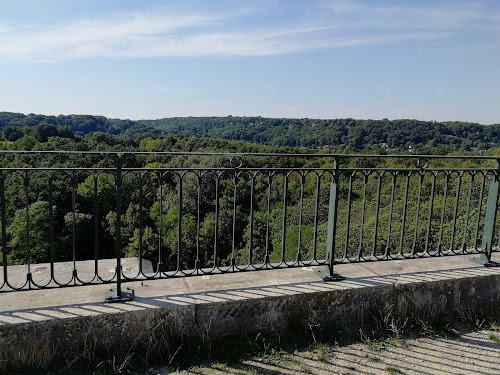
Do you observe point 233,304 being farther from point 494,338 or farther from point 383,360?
point 494,338

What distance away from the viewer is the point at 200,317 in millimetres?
3213

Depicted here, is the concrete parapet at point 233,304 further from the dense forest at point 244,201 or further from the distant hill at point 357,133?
the distant hill at point 357,133

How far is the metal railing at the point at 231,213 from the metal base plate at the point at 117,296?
0.6 inches

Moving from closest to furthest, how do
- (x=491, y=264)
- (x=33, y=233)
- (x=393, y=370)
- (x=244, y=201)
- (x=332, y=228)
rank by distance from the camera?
(x=393, y=370), (x=332, y=228), (x=491, y=264), (x=33, y=233), (x=244, y=201)

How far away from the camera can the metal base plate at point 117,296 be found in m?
3.16

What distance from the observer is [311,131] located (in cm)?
6006

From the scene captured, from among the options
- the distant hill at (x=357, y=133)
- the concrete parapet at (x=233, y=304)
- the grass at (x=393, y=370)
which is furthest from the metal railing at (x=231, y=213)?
the distant hill at (x=357, y=133)

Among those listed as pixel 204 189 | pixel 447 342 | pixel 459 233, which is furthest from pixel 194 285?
pixel 204 189

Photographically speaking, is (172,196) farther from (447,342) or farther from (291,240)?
(447,342)

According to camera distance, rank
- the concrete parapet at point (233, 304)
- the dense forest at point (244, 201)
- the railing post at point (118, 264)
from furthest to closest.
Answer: the dense forest at point (244, 201) → the railing post at point (118, 264) → the concrete parapet at point (233, 304)

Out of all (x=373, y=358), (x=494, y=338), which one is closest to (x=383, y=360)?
(x=373, y=358)

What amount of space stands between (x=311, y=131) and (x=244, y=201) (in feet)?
121

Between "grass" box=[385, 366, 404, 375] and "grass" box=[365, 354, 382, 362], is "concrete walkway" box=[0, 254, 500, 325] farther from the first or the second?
"grass" box=[385, 366, 404, 375]

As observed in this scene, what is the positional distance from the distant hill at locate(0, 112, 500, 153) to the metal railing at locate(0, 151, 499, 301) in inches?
250
